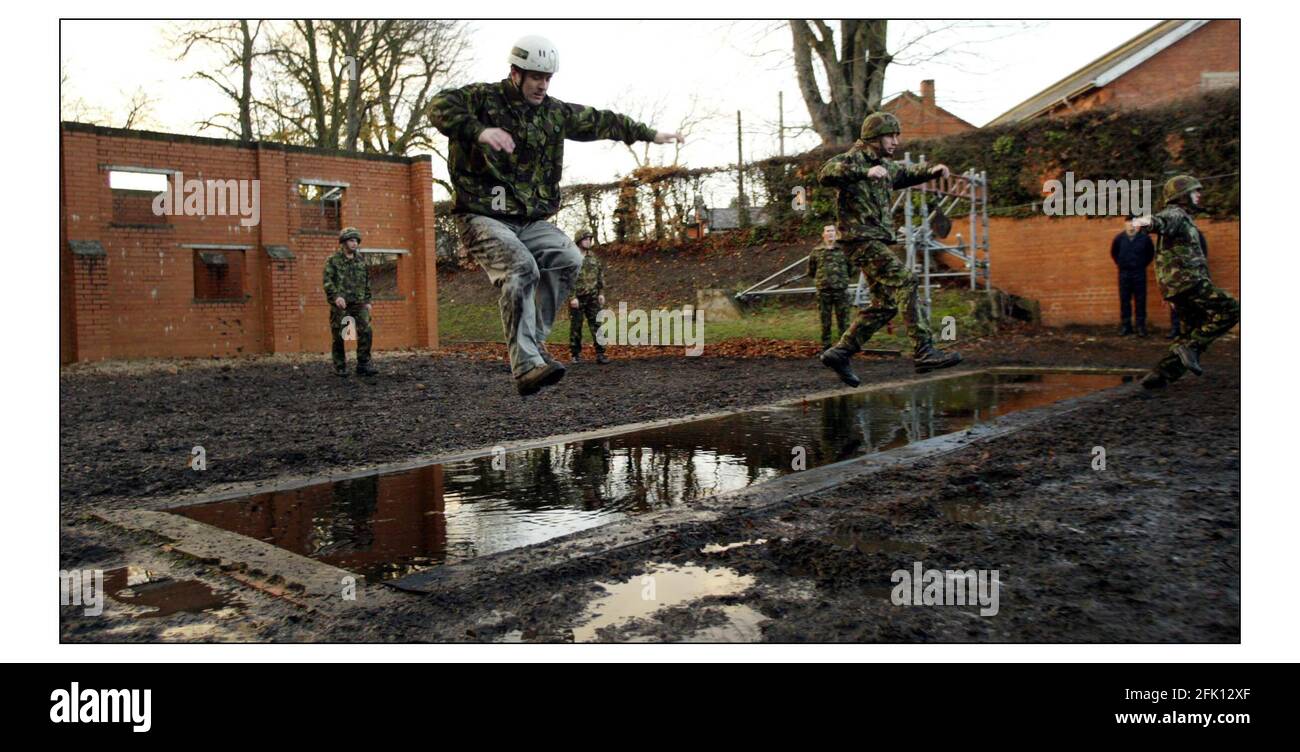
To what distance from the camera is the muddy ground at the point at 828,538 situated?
3.14 metres

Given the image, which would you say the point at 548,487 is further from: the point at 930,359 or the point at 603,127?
the point at 930,359

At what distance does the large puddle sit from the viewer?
4.25m

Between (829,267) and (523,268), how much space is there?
9068mm

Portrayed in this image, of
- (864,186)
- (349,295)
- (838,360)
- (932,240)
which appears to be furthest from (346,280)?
(932,240)

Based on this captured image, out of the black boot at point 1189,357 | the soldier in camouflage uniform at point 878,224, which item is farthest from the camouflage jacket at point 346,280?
the black boot at point 1189,357

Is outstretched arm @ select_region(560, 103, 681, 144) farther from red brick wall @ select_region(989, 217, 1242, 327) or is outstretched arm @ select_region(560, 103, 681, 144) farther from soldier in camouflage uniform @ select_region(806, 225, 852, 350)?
red brick wall @ select_region(989, 217, 1242, 327)

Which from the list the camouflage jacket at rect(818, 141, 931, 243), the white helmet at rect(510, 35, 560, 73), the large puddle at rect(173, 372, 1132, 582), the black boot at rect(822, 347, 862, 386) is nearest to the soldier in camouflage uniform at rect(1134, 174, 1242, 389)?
the large puddle at rect(173, 372, 1132, 582)

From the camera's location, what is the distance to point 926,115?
2408 cm

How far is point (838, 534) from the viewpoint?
420cm

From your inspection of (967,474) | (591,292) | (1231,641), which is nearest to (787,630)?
(1231,641)
